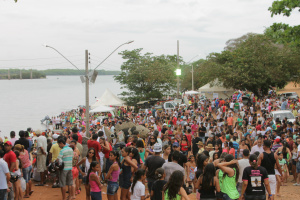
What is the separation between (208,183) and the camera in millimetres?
6246

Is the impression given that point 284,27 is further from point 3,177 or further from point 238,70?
point 238,70

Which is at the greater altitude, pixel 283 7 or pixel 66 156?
pixel 283 7

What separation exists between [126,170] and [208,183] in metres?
2.12

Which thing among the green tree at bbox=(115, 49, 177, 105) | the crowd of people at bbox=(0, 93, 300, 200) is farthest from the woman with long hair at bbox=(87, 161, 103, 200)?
the green tree at bbox=(115, 49, 177, 105)

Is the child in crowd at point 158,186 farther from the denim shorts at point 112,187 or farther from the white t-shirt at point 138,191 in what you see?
the denim shorts at point 112,187

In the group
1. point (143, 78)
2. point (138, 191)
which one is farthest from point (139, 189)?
point (143, 78)

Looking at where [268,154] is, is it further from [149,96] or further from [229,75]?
[149,96]

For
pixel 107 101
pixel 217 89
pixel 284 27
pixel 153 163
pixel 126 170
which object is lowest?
pixel 107 101

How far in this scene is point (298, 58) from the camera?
3769 cm

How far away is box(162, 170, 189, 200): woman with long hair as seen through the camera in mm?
5500

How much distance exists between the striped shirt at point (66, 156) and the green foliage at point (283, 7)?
9.16m

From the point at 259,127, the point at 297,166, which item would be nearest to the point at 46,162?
the point at 297,166

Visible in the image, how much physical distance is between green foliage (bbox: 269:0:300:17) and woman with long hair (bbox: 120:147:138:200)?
28.5 ft

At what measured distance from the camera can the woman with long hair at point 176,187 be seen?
5500mm
